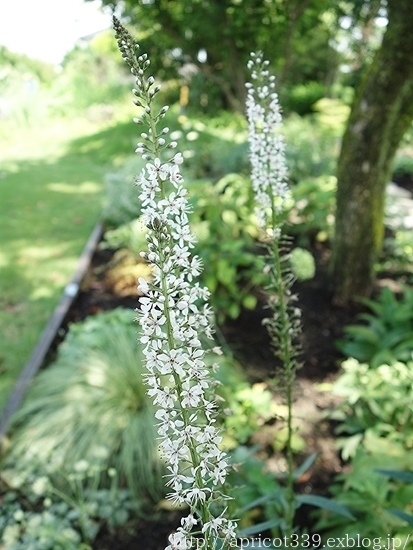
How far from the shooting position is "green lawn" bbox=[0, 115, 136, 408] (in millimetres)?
4664

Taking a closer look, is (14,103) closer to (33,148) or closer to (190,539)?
(33,148)

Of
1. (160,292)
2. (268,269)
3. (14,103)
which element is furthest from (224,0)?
(14,103)

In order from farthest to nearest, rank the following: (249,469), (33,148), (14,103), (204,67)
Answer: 1. (14,103)
2. (33,148)
3. (204,67)
4. (249,469)

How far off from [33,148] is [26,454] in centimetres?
1002

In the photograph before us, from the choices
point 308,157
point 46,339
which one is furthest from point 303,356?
point 308,157

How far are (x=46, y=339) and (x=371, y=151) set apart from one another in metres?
3.20

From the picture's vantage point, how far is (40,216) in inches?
281

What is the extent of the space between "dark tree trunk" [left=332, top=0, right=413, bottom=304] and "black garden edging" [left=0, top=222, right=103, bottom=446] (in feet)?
8.71

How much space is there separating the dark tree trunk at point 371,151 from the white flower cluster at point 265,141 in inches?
85.3

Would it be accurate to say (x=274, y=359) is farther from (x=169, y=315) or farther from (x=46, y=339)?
(x=169, y=315)

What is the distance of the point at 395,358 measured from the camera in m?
3.12

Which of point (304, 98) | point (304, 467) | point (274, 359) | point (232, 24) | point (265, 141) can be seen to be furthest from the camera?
point (304, 98)

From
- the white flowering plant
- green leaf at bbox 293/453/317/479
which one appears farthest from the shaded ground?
the white flowering plant

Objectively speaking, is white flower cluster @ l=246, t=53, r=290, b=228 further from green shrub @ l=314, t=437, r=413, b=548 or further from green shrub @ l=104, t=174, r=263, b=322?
green shrub @ l=104, t=174, r=263, b=322
